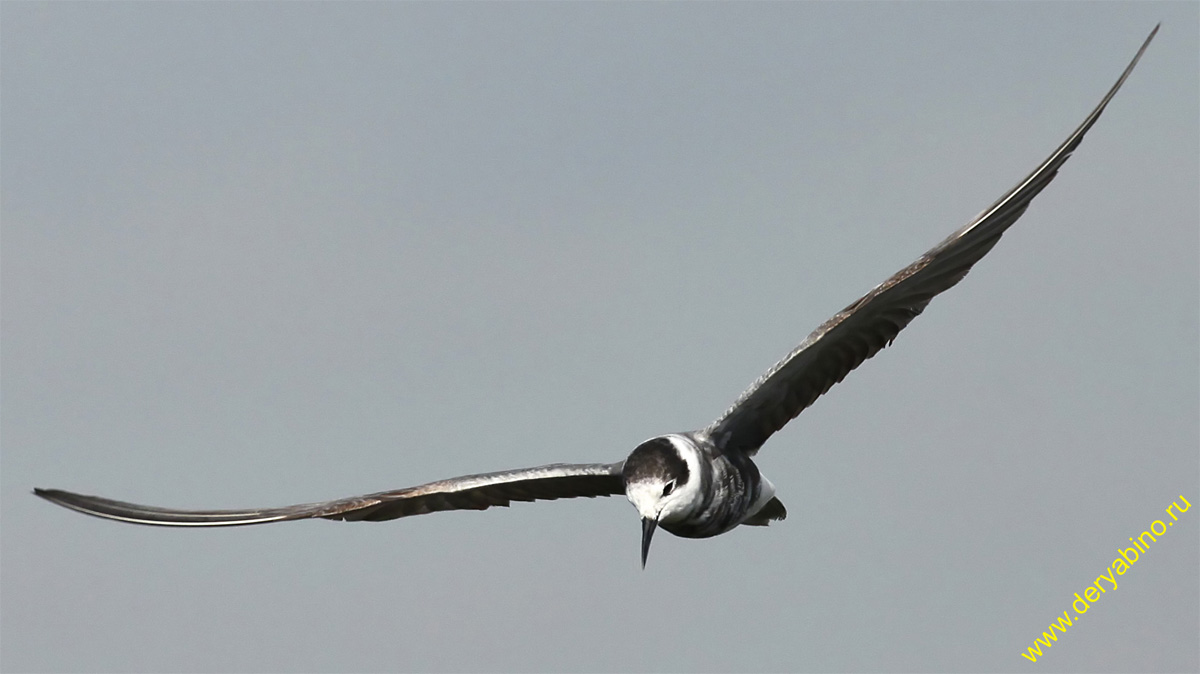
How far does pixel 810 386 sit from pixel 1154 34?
15.5 feet

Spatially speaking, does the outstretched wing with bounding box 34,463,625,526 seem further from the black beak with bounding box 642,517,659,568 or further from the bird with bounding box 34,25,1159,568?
the black beak with bounding box 642,517,659,568

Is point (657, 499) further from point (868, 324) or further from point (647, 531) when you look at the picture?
point (868, 324)

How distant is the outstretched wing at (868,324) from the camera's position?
16016mm

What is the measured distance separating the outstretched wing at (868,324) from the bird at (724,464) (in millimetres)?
10

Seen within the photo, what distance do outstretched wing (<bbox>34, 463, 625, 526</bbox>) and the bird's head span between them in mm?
1462

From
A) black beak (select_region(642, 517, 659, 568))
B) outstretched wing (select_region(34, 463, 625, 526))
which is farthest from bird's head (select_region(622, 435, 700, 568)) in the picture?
outstretched wing (select_region(34, 463, 625, 526))

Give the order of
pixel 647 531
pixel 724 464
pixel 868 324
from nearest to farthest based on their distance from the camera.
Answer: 1. pixel 647 531
2. pixel 724 464
3. pixel 868 324

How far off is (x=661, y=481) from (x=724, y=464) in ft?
4.38

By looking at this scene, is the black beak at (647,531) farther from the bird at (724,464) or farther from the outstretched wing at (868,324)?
the outstretched wing at (868,324)

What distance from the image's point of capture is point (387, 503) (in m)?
18.1

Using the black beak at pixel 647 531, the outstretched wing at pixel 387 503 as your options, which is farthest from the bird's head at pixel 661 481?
the outstretched wing at pixel 387 503

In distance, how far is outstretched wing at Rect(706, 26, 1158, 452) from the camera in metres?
16.0


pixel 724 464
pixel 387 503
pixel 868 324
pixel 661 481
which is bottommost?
pixel 661 481

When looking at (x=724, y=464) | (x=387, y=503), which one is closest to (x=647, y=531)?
(x=724, y=464)
